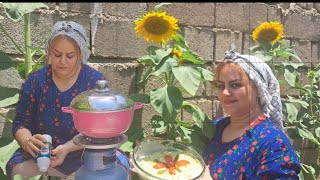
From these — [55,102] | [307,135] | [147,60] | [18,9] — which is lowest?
[307,135]

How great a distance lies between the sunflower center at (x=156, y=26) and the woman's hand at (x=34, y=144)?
1.42 feet

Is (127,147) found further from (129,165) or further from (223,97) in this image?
(223,97)

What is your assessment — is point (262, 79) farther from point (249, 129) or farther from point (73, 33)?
point (73, 33)

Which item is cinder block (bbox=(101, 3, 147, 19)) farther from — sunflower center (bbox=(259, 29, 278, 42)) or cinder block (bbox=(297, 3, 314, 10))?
cinder block (bbox=(297, 3, 314, 10))

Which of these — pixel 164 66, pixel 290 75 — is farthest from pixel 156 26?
pixel 290 75

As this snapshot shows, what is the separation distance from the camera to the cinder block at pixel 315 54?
152 cm

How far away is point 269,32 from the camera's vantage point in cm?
133

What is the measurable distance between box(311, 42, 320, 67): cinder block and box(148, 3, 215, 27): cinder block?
1.33ft

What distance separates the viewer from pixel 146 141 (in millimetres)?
1033

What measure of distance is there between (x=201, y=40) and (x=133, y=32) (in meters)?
0.23

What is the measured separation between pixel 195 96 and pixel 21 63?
498mm

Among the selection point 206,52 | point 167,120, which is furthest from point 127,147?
point 206,52

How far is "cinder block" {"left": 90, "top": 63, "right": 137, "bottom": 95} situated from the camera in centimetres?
122

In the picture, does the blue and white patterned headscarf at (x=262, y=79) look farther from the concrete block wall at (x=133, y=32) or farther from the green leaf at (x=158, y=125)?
the green leaf at (x=158, y=125)
